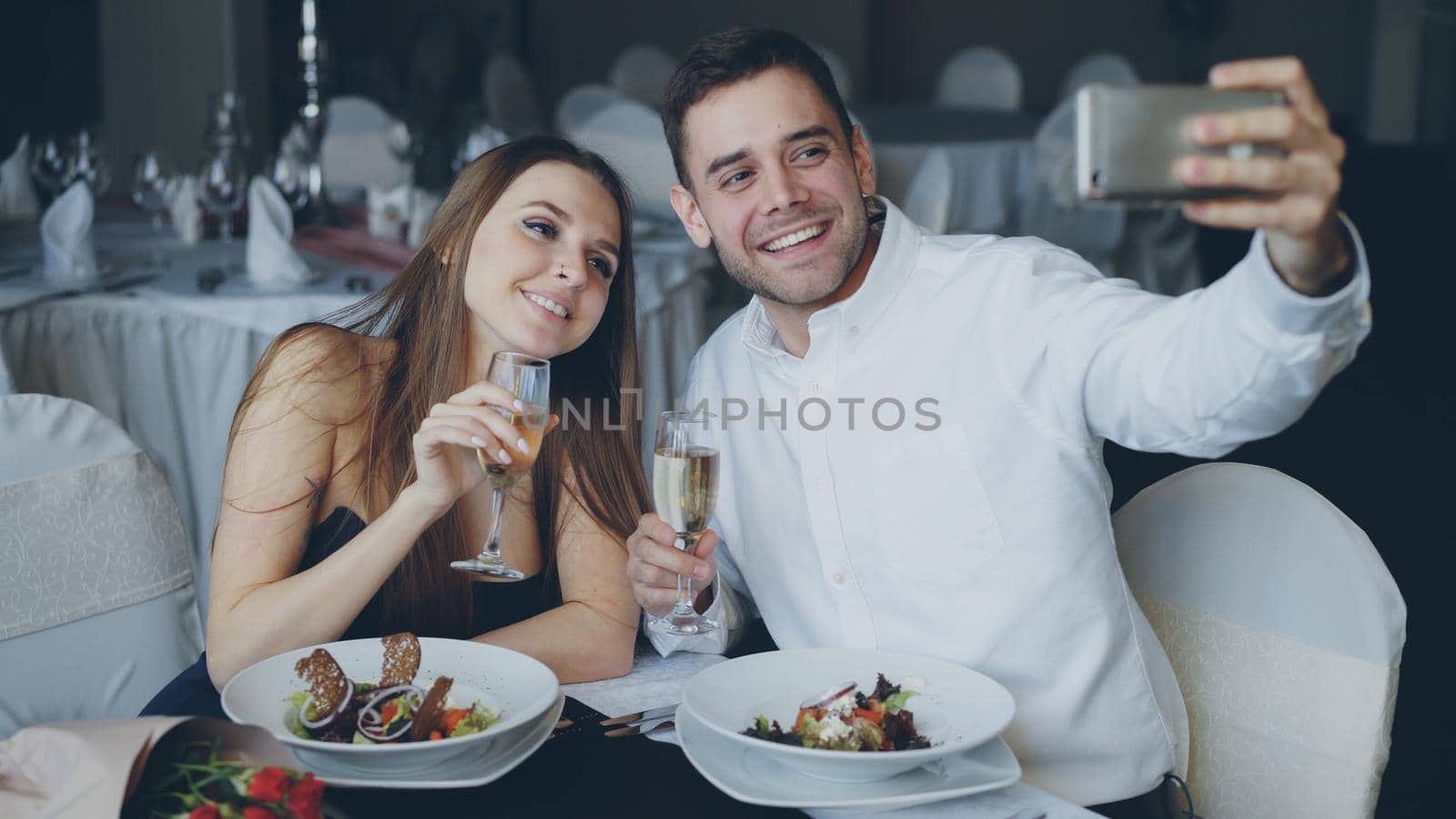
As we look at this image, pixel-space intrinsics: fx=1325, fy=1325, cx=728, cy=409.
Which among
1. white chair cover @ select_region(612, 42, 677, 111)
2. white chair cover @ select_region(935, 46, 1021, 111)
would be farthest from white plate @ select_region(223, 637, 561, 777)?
white chair cover @ select_region(935, 46, 1021, 111)

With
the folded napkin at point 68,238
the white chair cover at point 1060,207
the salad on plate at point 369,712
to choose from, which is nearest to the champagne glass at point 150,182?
the folded napkin at point 68,238

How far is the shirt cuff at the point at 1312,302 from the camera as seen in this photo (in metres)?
1.08

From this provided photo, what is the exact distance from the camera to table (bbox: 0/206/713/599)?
9.44 feet

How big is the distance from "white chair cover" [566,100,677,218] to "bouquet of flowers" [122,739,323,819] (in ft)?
11.3

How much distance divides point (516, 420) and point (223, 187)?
258 centimetres

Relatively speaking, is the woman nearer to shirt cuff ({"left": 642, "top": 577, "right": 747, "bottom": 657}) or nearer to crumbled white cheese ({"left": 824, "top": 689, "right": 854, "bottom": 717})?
shirt cuff ({"left": 642, "top": 577, "right": 747, "bottom": 657})

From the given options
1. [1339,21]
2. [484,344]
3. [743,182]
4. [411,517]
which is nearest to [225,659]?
[411,517]

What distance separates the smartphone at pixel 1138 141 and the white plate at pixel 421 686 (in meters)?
0.68

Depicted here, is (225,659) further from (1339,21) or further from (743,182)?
(1339,21)

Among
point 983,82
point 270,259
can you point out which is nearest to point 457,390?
point 270,259

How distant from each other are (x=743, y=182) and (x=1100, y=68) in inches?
262

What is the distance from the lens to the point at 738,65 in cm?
172

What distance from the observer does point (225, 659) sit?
1.52 m

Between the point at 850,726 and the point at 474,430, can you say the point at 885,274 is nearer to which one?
the point at 474,430
